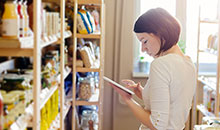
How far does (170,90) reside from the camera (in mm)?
1853

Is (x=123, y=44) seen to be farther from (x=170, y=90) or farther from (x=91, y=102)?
(x=170, y=90)

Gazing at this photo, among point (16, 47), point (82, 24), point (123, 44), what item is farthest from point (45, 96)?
point (123, 44)

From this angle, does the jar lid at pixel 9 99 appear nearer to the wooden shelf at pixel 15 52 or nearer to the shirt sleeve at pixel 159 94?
the wooden shelf at pixel 15 52

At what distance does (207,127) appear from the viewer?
96.7 inches

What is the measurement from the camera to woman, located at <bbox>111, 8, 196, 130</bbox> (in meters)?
1.78

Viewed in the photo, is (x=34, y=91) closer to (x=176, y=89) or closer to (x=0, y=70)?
(x=0, y=70)

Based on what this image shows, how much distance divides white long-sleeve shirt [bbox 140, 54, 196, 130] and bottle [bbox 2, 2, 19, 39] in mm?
757

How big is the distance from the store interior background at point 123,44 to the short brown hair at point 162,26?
2.44 meters

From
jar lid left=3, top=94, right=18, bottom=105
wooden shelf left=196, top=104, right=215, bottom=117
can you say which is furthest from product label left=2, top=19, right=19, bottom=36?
wooden shelf left=196, top=104, right=215, bottom=117

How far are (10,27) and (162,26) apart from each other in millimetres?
833

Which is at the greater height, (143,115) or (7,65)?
(7,65)

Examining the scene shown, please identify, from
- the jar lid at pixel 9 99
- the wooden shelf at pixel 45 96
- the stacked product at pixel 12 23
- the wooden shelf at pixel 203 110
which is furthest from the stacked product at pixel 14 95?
the wooden shelf at pixel 203 110

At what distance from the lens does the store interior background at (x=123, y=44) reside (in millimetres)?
4336

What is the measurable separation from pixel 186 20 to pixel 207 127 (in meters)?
2.30
